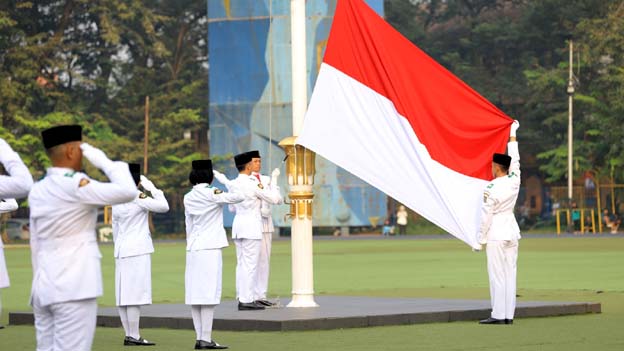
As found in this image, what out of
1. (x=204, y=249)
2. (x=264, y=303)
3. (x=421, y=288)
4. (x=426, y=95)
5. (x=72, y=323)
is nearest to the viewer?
(x=72, y=323)

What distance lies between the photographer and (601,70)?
218 ft

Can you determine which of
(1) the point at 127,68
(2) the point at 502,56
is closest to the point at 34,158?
(1) the point at 127,68

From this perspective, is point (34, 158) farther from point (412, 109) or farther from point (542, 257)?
point (412, 109)

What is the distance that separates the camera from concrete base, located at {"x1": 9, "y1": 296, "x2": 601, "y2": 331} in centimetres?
1556

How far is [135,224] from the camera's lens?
48.7 ft

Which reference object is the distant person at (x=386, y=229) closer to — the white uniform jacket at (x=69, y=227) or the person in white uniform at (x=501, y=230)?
the person in white uniform at (x=501, y=230)

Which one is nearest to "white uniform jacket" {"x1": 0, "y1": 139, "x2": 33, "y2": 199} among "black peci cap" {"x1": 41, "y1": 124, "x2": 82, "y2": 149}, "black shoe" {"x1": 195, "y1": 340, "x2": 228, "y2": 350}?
"black peci cap" {"x1": 41, "y1": 124, "x2": 82, "y2": 149}

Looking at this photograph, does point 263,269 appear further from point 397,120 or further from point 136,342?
point 136,342

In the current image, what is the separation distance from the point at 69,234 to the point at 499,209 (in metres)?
8.53

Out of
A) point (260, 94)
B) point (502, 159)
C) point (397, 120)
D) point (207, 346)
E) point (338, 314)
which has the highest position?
point (260, 94)

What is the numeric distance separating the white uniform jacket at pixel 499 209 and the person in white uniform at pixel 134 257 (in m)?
3.85

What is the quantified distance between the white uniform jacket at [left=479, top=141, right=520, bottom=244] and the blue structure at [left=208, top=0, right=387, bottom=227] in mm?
41196

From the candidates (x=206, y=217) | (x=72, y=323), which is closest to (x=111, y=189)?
(x=72, y=323)

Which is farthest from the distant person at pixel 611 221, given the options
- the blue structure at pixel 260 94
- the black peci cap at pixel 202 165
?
the black peci cap at pixel 202 165
